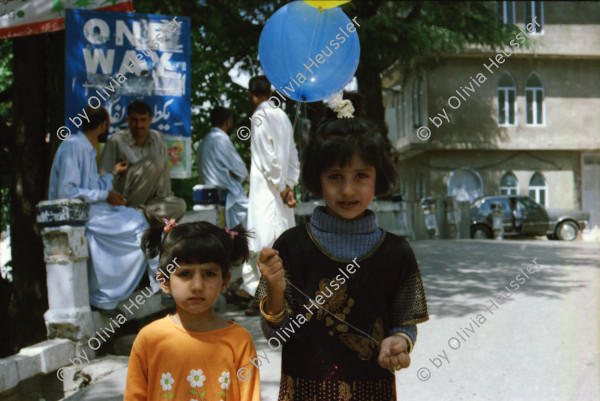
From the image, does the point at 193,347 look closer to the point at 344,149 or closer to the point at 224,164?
the point at 344,149

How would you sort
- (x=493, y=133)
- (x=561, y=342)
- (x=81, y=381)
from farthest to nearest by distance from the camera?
(x=493, y=133) → (x=561, y=342) → (x=81, y=381)

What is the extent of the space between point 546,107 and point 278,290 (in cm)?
2632

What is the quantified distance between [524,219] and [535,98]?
7702 millimetres

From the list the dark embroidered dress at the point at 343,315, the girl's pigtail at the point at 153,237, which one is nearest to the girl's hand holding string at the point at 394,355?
the dark embroidered dress at the point at 343,315

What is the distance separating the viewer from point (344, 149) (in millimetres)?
2254

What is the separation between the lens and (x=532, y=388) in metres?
4.15

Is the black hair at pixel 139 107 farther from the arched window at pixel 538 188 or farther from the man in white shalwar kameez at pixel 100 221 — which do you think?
the arched window at pixel 538 188

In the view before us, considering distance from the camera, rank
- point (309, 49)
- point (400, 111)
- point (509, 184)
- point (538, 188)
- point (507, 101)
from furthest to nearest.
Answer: point (400, 111) → point (538, 188) → point (509, 184) → point (507, 101) → point (309, 49)

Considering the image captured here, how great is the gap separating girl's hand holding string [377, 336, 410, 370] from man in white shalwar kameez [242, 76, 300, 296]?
3.66m

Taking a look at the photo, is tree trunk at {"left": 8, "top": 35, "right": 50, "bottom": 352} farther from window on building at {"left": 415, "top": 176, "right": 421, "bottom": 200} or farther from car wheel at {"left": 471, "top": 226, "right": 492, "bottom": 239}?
window on building at {"left": 415, "top": 176, "right": 421, "bottom": 200}

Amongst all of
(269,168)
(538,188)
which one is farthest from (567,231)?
(269,168)

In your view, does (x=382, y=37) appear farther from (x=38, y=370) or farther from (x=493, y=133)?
(x=493, y=133)

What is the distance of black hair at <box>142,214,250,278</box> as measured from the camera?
235 cm


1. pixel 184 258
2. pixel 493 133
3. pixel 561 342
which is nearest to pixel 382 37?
pixel 561 342
